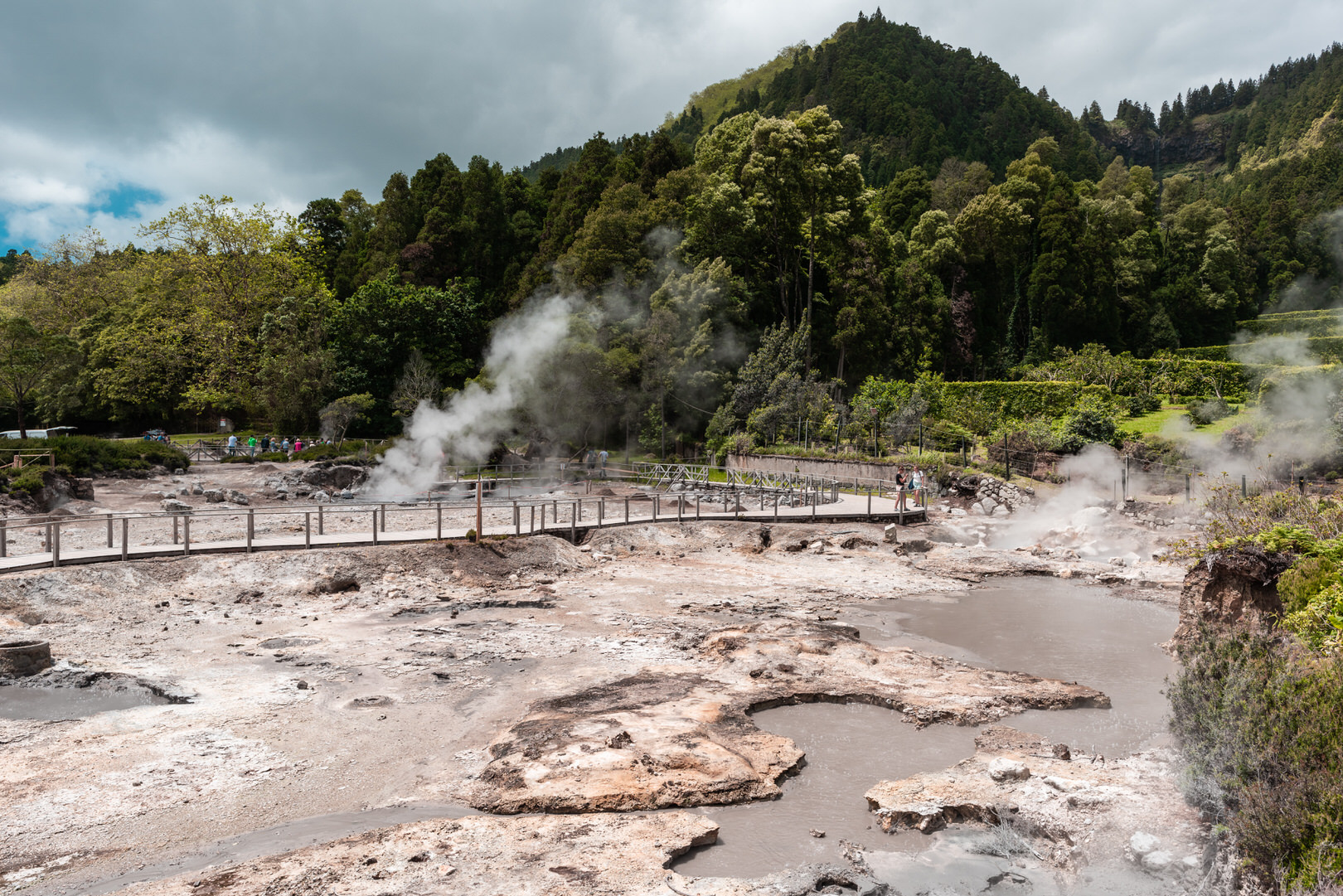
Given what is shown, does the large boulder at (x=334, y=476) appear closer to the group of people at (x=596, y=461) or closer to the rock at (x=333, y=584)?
the group of people at (x=596, y=461)

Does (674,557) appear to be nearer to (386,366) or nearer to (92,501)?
(92,501)

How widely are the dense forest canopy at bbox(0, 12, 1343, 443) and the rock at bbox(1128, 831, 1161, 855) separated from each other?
29059mm

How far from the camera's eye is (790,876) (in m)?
5.34

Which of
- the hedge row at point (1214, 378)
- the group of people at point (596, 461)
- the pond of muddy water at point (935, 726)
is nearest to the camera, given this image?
the pond of muddy water at point (935, 726)

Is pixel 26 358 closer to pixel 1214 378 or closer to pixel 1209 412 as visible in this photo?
pixel 1209 412

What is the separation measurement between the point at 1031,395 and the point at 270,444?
122ft

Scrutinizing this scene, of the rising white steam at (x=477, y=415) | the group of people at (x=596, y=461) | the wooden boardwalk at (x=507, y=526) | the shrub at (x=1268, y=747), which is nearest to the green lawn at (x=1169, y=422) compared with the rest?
the wooden boardwalk at (x=507, y=526)

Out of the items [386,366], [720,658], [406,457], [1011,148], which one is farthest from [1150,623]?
[1011,148]

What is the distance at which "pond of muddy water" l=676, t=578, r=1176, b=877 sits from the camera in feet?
19.5

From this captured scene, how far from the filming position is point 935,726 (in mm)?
8305

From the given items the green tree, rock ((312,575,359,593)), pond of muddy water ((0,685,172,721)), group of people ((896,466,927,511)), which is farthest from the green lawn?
the green tree

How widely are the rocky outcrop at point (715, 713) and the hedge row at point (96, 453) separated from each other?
24.7 meters

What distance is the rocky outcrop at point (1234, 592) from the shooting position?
8.40m

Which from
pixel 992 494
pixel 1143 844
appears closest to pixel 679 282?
pixel 992 494
